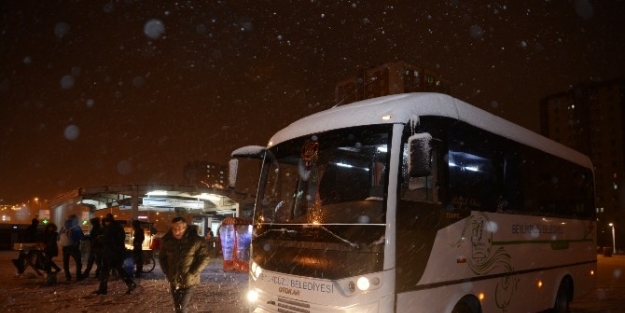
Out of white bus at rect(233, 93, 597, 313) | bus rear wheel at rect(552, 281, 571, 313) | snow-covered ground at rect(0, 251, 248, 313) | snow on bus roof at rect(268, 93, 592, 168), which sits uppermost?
snow on bus roof at rect(268, 93, 592, 168)

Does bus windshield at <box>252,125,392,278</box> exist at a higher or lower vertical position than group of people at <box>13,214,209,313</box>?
higher

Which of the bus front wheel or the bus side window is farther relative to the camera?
the bus front wheel

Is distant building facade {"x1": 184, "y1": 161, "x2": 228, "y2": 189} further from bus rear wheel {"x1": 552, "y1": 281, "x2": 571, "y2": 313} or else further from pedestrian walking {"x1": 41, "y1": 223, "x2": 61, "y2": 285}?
bus rear wheel {"x1": 552, "y1": 281, "x2": 571, "y2": 313}

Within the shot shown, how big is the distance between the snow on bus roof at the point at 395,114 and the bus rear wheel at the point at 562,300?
3.48 metres

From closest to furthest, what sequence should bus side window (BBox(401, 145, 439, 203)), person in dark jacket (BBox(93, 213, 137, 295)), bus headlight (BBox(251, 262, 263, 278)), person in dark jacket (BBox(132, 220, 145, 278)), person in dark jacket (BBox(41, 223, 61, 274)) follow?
bus side window (BBox(401, 145, 439, 203))
bus headlight (BBox(251, 262, 263, 278))
person in dark jacket (BBox(93, 213, 137, 295))
person in dark jacket (BBox(41, 223, 61, 274))
person in dark jacket (BBox(132, 220, 145, 278))

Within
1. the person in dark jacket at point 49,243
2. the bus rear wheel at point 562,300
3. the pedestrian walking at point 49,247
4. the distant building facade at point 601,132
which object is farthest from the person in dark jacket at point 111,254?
the distant building facade at point 601,132

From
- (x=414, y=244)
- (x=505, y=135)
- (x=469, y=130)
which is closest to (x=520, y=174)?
(x=505, y=135)

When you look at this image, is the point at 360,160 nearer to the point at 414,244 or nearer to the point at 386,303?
the point at 414,244

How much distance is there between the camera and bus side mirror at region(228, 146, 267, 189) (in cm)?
778

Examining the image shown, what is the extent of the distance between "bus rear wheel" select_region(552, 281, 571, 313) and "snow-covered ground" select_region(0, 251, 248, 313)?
6.05m

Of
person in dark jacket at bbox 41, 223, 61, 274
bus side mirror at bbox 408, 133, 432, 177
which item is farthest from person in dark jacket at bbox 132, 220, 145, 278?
bus side mirror at bbox 408, 133, 432, 177

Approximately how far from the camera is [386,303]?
5633mm

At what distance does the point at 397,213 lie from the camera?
573cm

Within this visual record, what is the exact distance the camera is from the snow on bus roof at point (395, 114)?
6184mm
